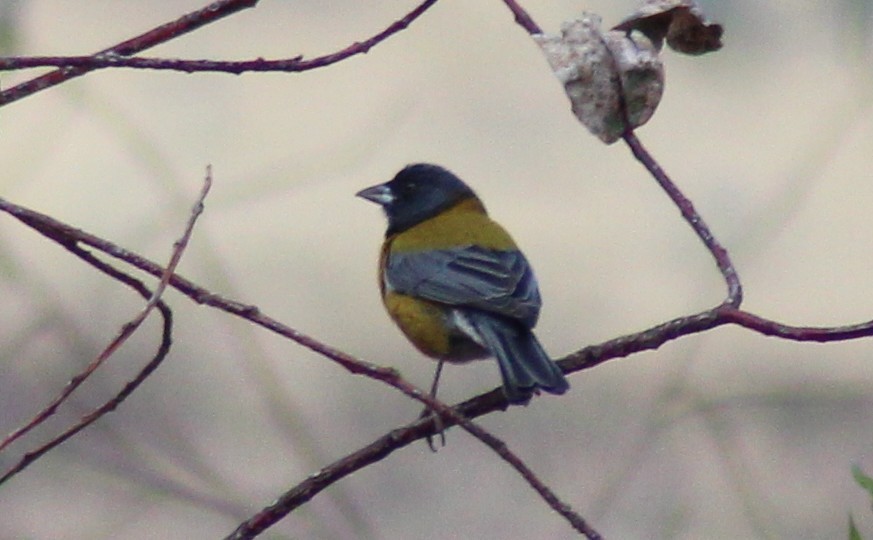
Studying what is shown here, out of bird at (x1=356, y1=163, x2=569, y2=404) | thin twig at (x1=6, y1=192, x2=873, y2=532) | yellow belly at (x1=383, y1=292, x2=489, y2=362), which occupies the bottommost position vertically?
yellow belly at (x1=383, y1=292, x2=489, y2=362)

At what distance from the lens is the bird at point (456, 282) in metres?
2.36

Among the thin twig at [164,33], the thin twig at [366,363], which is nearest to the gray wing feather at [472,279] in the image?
the thin twig at [366,363]

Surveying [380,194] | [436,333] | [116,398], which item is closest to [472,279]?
[436,333]

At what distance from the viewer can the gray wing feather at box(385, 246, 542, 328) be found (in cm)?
259

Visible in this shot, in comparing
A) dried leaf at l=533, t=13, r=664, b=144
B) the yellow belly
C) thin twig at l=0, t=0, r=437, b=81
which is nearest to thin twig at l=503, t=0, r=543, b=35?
dried leaf at l=533, t=13, r=664, b=144

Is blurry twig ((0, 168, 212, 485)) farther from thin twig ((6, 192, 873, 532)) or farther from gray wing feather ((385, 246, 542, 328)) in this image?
gray wing feather ((385, 246, 542, 328))

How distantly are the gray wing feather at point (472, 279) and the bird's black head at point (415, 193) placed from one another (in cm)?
29

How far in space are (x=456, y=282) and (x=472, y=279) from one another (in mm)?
35

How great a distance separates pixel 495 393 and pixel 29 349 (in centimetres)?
169

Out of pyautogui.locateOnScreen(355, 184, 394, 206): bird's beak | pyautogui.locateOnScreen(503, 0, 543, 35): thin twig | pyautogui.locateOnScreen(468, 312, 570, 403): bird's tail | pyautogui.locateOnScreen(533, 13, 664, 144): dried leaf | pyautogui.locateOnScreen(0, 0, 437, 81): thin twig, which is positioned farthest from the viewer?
pyautogui.locateOnScreen(355, 184, 394, 206): bird's beak

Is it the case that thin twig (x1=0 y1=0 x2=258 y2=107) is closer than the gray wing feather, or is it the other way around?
thin twig (x1=0 y1=0 x2=258 y2=107)

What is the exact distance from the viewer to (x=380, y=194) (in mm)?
3346

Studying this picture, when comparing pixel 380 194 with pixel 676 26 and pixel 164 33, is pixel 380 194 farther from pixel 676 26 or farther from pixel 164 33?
pixel 164 33

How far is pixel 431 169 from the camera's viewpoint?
133 inches
